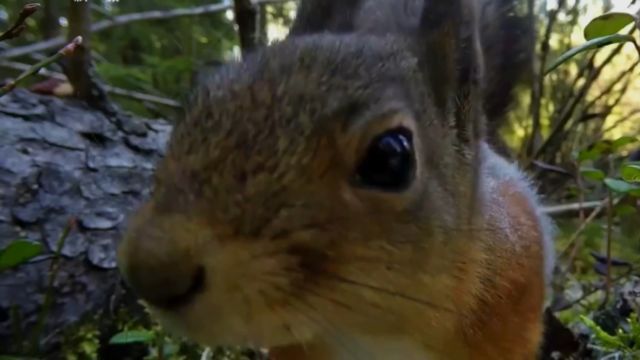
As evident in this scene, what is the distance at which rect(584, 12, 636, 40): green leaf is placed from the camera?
1.56 m

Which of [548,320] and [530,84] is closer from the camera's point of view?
[548,320]

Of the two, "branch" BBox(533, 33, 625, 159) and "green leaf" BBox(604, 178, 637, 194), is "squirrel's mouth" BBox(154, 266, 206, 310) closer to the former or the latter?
"green leaf" BBox(604, 178, 637, 194)

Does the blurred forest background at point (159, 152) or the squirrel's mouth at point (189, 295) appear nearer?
the squirrel's mouth at point (189, 295)

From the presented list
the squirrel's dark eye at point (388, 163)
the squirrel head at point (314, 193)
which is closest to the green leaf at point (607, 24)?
the squirrel head at point (314, 193)

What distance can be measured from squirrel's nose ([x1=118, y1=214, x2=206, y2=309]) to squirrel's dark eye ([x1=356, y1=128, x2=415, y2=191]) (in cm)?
26

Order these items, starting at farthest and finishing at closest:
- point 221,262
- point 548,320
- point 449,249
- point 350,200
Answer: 1. point 548,320
2. point 449,249
3. point 350,200
4. point 221,262

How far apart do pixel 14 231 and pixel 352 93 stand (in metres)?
0.82

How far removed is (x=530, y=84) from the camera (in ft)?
7.41

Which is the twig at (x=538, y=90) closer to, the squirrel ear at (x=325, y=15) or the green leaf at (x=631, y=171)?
the green leaf at (x=631, y=171)

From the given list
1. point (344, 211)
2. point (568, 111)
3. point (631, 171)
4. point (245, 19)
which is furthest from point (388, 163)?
point (568, 111)

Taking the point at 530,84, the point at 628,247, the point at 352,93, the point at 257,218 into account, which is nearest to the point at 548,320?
the point at 530,84

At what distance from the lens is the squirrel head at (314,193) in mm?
1033

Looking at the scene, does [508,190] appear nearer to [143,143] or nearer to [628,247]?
[143,143]

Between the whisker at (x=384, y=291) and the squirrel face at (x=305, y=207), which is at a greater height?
the squirrel face at (x=305, y=207)
